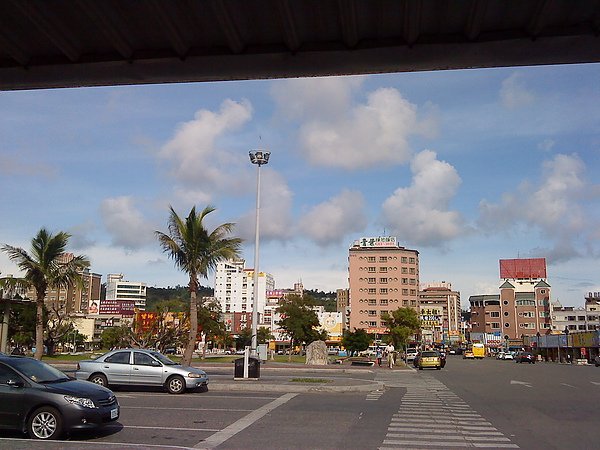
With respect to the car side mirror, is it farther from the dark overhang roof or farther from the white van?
the white van

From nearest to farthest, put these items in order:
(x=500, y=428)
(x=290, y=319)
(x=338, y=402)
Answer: (x=500, y=428), (x=338, y=402), (x=290, y=319)

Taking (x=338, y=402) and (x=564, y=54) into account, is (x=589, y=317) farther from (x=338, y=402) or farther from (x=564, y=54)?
(x=564, y=54)

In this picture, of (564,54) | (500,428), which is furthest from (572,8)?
(500,428)

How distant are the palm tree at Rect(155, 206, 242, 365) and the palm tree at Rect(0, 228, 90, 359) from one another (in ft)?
14.9

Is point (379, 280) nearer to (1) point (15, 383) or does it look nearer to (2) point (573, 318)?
(2) point (573, 318)

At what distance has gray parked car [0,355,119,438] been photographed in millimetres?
10438

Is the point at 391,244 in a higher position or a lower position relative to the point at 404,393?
higher

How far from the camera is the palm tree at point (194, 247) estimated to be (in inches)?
1114

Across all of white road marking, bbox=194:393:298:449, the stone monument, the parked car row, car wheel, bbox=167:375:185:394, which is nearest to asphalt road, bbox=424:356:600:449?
white road marking, bbox=194:393:298:449

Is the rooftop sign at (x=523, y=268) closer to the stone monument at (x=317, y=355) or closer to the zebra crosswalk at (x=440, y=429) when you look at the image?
the stone monument at (x=317, y=355)

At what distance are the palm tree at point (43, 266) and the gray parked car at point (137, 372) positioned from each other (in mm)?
9165

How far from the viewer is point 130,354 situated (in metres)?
20.5

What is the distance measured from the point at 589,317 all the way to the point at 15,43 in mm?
148394

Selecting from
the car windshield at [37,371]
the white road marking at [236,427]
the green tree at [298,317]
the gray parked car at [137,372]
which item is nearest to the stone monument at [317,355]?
the green tree at [298,317]
